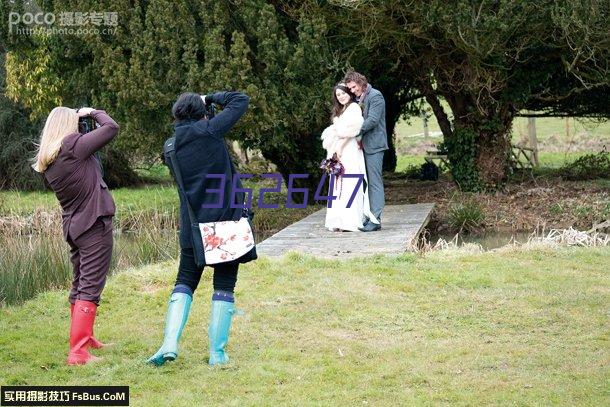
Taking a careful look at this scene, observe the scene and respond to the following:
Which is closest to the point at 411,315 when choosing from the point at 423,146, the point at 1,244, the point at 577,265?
the point at 577,265

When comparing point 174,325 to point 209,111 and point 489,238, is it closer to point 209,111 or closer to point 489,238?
point 209,111

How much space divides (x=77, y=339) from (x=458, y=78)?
11773 millimetres

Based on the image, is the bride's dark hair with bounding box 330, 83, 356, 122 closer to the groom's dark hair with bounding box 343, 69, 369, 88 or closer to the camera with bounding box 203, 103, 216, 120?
the groom's dark hair with bounding box 343, 69, 369, 88

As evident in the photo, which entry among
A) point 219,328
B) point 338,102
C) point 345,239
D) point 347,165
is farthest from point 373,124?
point 219,328

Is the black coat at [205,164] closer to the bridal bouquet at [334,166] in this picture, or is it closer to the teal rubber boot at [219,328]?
the teal rubber boot at [219,328]

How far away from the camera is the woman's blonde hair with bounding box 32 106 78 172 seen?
6988mm

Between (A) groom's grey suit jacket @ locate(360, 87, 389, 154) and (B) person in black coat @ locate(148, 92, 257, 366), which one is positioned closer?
(B) person in black coat @ locate(148, 92, 257, 366)

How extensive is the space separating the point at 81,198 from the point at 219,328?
143cm

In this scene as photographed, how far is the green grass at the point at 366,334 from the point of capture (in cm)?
627

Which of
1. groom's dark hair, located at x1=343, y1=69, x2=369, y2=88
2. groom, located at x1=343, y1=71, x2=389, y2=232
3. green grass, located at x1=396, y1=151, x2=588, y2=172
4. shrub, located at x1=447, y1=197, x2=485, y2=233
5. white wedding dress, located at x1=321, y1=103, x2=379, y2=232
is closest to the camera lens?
groom's dark hair, located at x1=343, y1=69, x2=369, y2=88

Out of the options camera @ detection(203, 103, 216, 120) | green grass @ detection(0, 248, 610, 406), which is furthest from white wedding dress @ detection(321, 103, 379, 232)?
camera @ detection(203, 103, 216, 120)

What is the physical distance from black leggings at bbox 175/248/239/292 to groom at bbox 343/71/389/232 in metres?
6.05

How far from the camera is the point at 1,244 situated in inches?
550

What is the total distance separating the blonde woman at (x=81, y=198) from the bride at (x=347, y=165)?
225 inches
